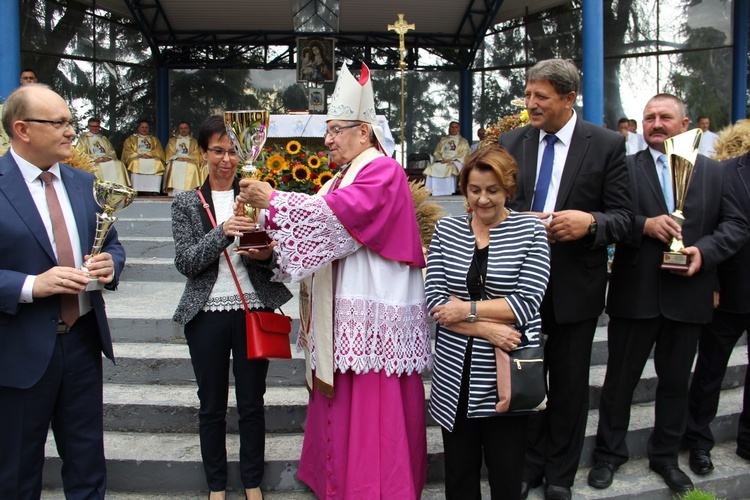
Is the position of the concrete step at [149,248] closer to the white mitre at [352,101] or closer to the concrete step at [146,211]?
the concrete step at [146,211]

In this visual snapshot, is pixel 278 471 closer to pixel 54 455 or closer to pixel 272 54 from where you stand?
pixel 54 455

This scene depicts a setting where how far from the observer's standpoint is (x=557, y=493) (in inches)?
115

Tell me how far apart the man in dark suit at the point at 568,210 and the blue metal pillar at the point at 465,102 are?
1324 centimetres

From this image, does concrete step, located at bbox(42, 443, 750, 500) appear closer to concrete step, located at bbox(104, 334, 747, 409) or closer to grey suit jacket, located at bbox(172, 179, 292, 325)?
concrete step, located at bbox(104, 334, 747, 409)

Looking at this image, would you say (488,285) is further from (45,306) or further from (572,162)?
(45,306)

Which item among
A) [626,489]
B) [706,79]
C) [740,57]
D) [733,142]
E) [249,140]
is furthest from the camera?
[706,79]

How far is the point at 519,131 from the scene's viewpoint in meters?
3.00

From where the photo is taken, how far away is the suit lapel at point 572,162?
110 inches

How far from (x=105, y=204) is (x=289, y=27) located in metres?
13.6

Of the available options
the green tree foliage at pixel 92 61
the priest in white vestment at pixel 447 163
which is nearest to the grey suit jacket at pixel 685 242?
the priest in white vestment at pixel 447 163

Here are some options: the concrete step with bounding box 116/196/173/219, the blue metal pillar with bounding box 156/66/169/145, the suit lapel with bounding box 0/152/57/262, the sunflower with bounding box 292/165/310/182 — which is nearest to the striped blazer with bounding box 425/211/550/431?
the suit lapel with bounding box 0/152/57/262

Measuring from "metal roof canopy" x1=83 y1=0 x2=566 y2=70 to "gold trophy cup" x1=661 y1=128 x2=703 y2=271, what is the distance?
1183 centimetres

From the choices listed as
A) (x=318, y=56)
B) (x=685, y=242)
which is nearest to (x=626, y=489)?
(x=685, y=242)

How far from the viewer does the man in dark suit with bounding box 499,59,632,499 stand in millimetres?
2754
